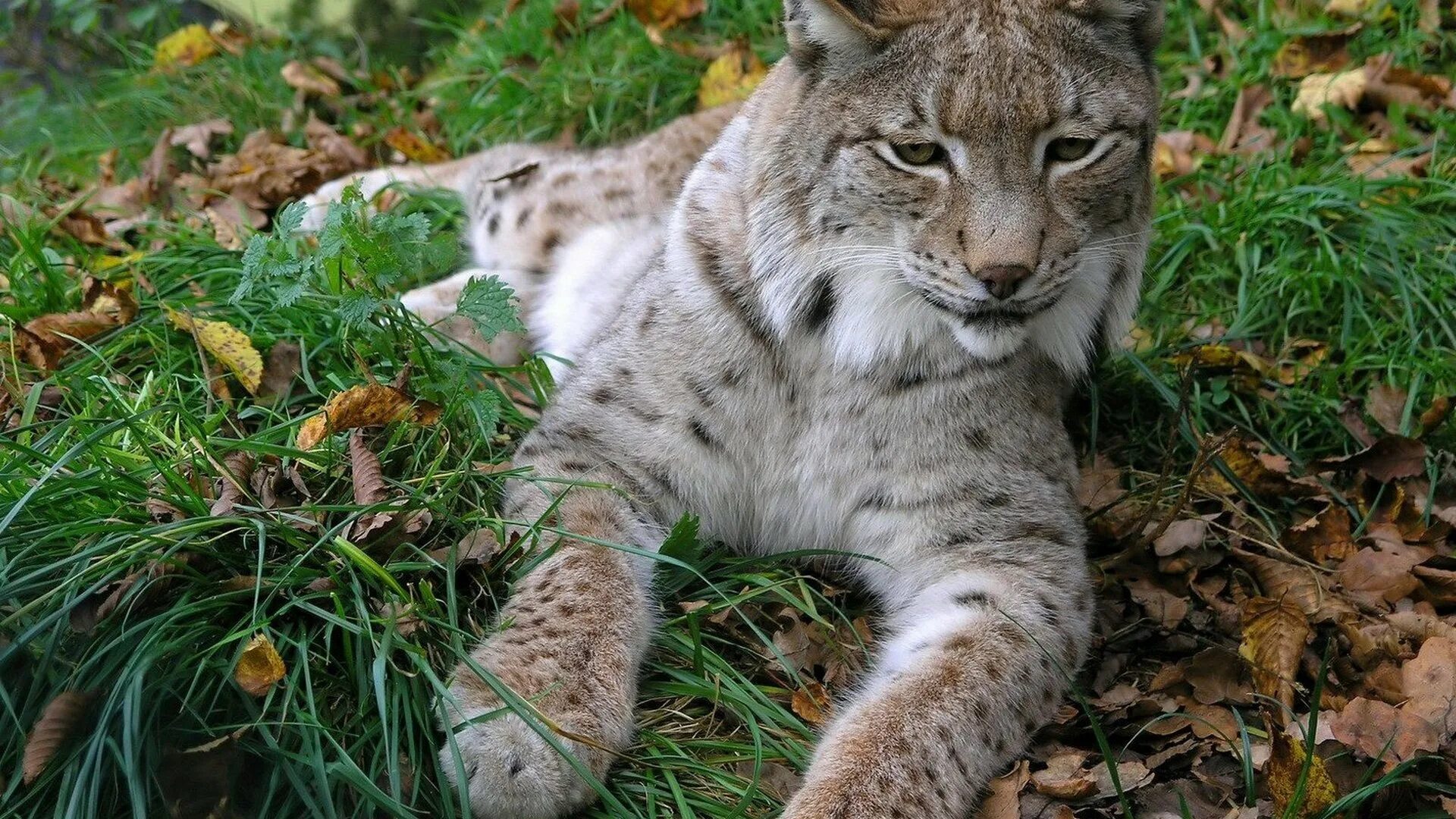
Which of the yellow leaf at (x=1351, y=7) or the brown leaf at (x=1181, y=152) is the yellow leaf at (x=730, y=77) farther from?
the yellow leaf at (x=1351, y=7)

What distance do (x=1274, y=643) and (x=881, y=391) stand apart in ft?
3.86

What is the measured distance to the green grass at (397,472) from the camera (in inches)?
99.3

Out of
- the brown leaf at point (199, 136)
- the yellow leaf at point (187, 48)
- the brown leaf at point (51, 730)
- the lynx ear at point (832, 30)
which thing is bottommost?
the brown leaf at point (199, 136)

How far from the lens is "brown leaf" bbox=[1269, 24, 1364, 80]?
17.5 ft

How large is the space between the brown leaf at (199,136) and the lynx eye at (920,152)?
380 centimetres

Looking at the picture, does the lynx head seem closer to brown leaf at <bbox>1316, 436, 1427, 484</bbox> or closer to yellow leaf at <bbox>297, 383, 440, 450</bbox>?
yellow leaf at <bbox>297, 383, 440, 450</bbox>

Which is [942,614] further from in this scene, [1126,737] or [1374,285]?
[1374,285]

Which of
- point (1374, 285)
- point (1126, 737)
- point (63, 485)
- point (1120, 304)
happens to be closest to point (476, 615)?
point (63, 485)

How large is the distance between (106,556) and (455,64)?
13.0 ft

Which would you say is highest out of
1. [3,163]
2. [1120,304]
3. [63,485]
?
[1120,304]

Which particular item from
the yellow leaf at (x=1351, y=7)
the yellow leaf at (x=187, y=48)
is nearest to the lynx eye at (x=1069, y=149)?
the yellow leaf at (x=1351, y=7)

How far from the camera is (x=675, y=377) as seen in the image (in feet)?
11.2

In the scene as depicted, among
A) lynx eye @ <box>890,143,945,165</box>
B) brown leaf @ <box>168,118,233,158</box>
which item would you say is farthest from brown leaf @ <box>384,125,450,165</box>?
lynx eye @ <box>890,143,945,165</box>

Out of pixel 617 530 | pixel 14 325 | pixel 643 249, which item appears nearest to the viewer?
pixel 617 530
